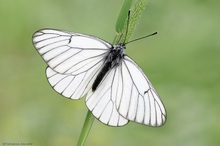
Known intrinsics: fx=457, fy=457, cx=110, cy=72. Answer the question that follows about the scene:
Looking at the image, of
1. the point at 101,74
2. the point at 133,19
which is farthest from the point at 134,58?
the point at 133,19

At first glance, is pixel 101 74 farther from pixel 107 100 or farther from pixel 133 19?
pixel 133 19

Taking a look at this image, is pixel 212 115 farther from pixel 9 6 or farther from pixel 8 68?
pixel 9 6

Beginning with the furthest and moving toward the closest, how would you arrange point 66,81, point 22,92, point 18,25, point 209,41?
point 209,41 → point 18,25 → point 22,92 → point 66,81

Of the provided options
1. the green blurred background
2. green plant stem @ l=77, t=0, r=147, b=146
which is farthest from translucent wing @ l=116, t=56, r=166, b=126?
the green blurred background

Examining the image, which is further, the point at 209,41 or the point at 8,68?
the point at 209,41

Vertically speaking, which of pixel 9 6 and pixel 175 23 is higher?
pixel 175 23

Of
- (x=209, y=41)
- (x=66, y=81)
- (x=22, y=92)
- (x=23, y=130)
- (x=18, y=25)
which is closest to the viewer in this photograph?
(x=66, y=81)

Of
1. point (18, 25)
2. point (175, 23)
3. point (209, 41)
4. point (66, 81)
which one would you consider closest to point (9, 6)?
point (18, 25)

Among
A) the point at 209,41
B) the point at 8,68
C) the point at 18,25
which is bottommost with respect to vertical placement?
the point at 8,68
